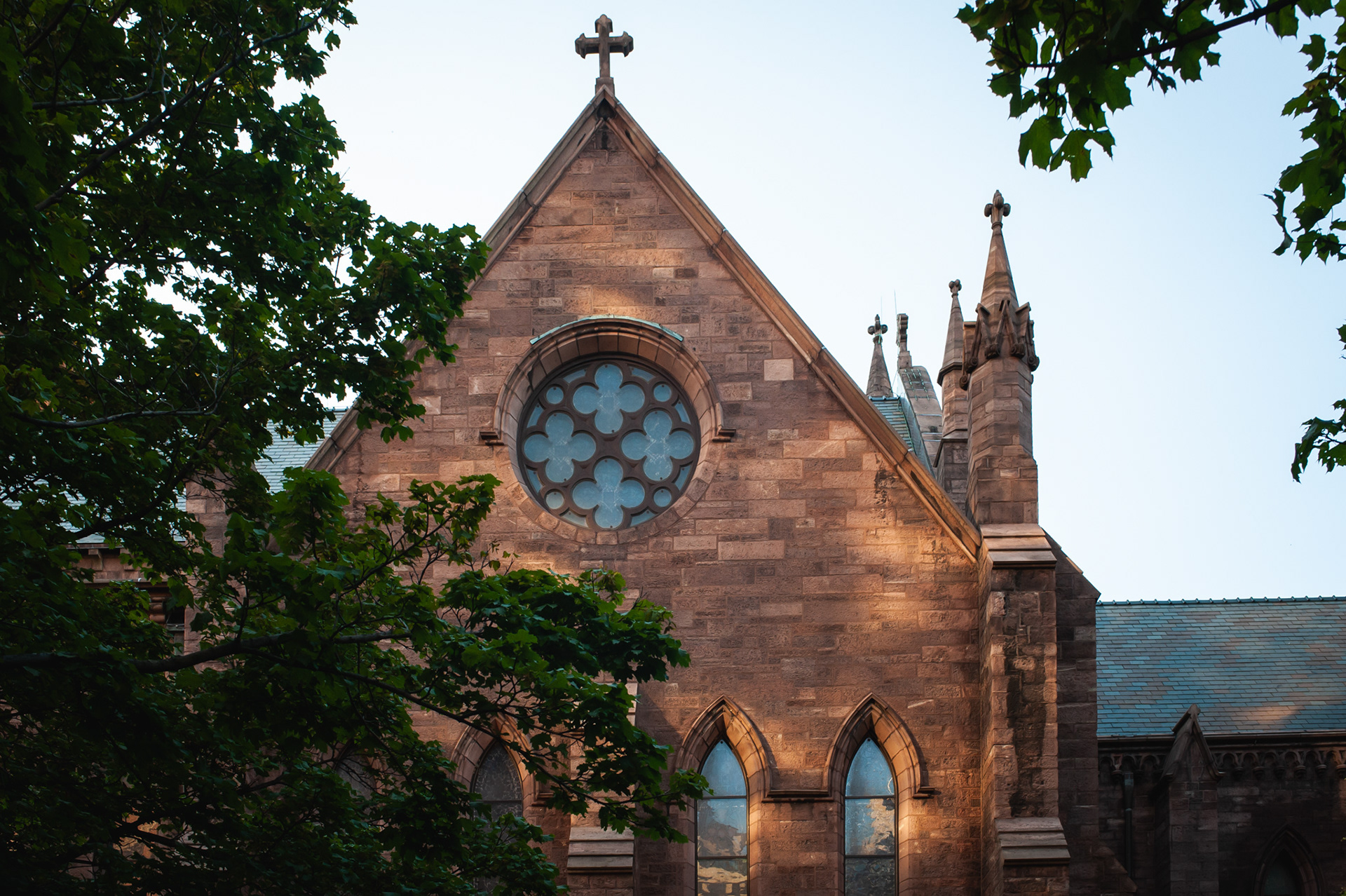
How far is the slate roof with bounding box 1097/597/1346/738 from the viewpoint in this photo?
68.6 ft

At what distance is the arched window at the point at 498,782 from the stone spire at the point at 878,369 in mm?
21753

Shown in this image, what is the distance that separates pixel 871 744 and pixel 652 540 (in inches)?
Result: 132

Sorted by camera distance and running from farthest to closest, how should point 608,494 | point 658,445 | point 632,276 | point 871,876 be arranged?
point 632,276 → point 658,445 → point 608,494 → point 871,876

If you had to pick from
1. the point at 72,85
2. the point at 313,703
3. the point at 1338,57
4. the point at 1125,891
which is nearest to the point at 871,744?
the point at 1125,891

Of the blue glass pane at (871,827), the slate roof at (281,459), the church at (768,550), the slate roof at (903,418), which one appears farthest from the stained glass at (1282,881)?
the slate roof at (281,459)

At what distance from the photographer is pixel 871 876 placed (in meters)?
14.1

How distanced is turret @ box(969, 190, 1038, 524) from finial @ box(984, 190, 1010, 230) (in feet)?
1.51

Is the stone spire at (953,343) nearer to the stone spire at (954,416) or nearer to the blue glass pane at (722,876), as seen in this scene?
the stone spire at (954,416)

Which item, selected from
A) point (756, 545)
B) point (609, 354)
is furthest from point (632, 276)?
point (756, 545)

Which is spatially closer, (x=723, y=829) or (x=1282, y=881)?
(x=723, y=829)

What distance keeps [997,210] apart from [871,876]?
324 inches

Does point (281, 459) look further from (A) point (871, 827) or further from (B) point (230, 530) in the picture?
(B) point (230, 530)

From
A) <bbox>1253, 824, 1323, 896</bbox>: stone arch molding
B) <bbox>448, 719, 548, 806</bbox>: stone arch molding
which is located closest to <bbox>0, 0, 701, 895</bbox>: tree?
<bbox>448, 719, 548, 806</bbox>: stone arch molding

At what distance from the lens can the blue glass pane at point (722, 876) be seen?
14.1m
